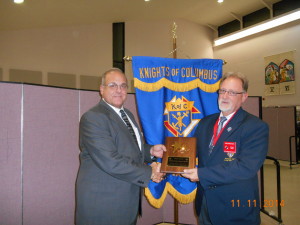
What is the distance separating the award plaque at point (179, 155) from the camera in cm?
214

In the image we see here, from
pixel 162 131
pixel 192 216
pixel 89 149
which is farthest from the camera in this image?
pixel 192 216

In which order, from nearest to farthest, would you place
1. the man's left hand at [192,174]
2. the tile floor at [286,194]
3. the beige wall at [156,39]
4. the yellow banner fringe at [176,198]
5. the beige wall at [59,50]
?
the man's left hand at [192,174], the yellow banner fringe at [176,198], the tile floor at [286,194], the beige wall at [59,50], the beige wall at [156,39]

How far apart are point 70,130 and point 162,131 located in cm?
110

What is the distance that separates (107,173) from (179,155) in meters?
0.67

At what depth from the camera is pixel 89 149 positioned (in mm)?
1935

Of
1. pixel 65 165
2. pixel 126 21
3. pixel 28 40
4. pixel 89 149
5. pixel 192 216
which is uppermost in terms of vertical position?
pixel 126 21

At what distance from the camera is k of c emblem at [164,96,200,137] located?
9.63ft

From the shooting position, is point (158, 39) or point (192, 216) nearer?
point (192, 216)

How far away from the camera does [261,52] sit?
10.4 metres

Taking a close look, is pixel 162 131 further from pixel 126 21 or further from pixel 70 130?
pixel 126 21

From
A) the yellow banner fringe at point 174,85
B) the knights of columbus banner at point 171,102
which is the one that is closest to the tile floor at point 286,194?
the knights of columbus banner at point 171,102

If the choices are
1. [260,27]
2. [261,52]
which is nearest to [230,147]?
[261,52]

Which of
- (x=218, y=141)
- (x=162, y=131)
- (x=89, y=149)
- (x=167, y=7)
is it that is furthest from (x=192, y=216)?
(x=167, y=7)

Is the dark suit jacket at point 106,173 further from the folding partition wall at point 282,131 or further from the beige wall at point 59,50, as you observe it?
the beige wall at point 59,50
